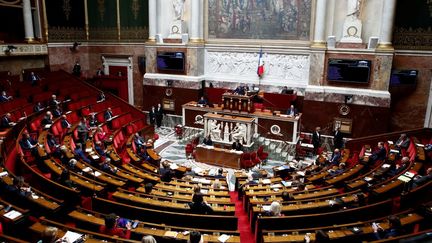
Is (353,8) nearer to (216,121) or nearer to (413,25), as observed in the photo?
(413,25)

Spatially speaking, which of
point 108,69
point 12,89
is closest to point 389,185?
point 12,89

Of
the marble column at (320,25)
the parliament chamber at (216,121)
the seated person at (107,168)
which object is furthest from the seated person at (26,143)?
the marble column at (320,25)

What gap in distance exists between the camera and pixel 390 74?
15023 mm

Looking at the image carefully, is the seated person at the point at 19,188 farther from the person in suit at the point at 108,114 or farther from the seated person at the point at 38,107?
the person in suit at the point at 108,114

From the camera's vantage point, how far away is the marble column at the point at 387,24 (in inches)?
576

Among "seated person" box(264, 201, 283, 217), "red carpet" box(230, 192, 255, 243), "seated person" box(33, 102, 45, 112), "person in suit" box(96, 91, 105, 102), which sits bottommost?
"red carpet" box(230, 192, 255, 243)

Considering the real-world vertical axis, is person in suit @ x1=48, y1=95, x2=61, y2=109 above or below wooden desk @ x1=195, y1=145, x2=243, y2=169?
above

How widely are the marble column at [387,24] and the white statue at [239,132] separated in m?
7.07

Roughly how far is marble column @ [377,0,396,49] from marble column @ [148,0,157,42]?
38.6 feet

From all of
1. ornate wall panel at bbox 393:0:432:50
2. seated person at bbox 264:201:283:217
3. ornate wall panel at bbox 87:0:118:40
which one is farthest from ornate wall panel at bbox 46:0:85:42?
ornate wall panel at bbox 393:0:432:50

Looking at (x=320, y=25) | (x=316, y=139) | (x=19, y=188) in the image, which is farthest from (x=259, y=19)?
(x=19, y=188)

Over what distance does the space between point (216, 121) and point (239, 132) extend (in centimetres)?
122

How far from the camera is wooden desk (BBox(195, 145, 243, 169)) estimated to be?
13516 millimetres

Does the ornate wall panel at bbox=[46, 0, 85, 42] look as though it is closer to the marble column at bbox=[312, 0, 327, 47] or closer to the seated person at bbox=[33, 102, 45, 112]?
the seated person at bbox=[33, 102, 45, 112]
